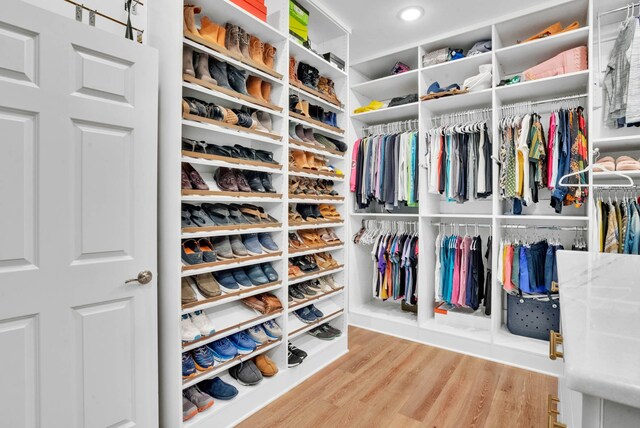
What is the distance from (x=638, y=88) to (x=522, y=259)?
1.29 metres

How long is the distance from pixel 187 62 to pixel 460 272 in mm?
2482

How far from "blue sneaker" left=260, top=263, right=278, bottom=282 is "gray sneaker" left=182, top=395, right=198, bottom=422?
0.76 m

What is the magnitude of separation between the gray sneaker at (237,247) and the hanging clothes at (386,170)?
1.53 metres

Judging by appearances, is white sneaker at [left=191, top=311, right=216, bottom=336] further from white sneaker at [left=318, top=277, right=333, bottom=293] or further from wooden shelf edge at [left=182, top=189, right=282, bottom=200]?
white sneaker at [left=318, top=277, right=333, bottom=293]

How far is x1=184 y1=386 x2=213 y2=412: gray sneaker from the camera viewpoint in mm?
1701

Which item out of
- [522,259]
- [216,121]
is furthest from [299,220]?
[522,259]

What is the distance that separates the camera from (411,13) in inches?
98.2

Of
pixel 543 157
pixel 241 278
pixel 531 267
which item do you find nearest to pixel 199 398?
pixel 241 278

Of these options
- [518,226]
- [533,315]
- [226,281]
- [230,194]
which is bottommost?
[533,315]

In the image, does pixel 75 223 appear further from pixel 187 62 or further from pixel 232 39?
pixel 232 39

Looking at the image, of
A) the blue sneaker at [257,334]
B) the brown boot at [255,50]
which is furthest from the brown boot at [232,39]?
the blue sneaker at [257,334]

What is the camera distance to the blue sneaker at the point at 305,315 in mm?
2393

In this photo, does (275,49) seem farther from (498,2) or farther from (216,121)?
(498,2)

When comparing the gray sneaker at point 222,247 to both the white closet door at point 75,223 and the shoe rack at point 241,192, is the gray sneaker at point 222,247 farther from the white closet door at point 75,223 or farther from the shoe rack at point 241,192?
the white closet door at point 75,223
